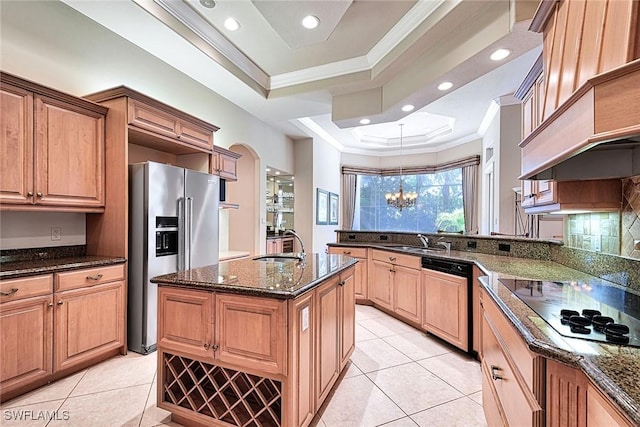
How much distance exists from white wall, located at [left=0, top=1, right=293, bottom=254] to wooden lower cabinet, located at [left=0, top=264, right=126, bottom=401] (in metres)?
0.65

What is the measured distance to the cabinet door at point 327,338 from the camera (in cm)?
193

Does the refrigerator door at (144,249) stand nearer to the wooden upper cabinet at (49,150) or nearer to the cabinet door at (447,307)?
the wooden upper cabinet at (49,150)

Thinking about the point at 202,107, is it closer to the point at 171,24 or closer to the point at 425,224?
the point at 171,24

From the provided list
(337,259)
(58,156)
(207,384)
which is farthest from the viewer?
(337,259)

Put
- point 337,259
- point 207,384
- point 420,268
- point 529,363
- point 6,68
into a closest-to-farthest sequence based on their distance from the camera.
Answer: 1. point 529,363
2. point 207,384
3. point 6,68
4. point 337,259
5. point 420,268

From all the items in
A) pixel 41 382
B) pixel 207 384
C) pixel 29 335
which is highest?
pixel 29 335

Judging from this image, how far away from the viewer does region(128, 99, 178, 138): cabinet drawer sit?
2.83 metres

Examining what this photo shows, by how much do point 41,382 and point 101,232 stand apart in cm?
125

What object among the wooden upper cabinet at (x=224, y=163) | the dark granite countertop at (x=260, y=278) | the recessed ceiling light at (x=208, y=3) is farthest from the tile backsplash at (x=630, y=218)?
the wooden upper cabinet at (x=224, y=163)

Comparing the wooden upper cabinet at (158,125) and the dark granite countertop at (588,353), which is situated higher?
the wooden upper cabinet at (158,125)

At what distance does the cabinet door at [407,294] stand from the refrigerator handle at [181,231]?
2.47 m

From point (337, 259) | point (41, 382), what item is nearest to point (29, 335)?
point (41, 382)

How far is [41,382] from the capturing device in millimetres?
2242

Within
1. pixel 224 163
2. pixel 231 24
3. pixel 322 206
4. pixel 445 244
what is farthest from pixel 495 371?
pixel 322 206
